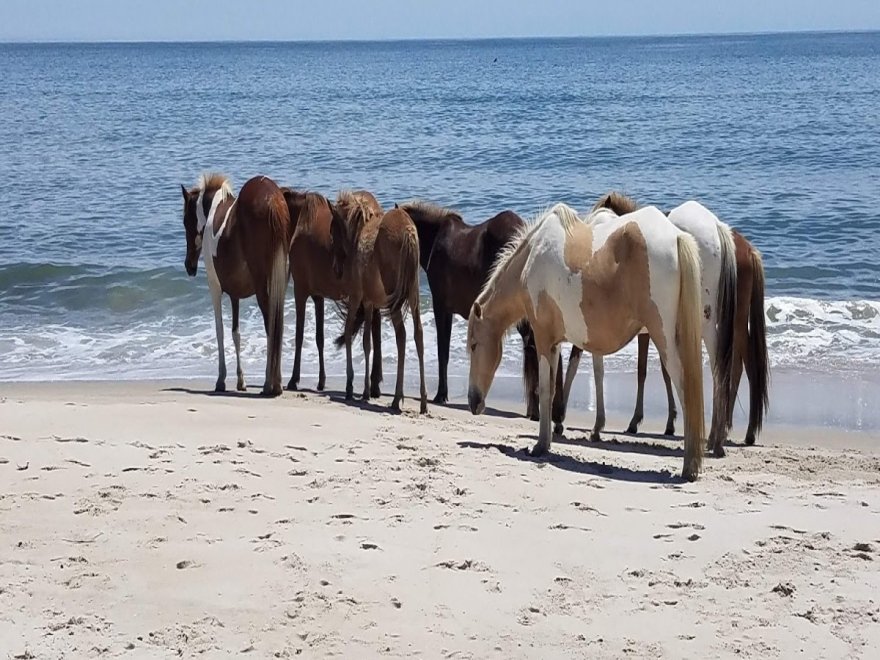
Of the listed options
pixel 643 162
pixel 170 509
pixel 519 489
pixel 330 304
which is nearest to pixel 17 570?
pixel 170 509

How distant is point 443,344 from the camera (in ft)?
33.6

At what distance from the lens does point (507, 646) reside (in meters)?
4.44

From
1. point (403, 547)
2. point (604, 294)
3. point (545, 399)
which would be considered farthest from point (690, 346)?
point (403, 547)

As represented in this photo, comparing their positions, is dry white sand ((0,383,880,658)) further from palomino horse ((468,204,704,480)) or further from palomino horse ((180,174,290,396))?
palomino horse ((180,174,290,396))

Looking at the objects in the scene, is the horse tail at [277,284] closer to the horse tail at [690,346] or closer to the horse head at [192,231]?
the horse head at [192,231]

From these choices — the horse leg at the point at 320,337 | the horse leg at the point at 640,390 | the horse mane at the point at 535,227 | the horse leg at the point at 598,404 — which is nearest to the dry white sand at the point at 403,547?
the horse leg at the point at 598,404

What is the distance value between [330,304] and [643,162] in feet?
47.3

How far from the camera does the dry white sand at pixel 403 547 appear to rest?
452 cm

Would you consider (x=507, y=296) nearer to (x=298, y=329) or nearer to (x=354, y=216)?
(x=354, y=216)

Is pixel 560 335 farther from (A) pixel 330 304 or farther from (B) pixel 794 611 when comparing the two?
(A) pixel 330 304

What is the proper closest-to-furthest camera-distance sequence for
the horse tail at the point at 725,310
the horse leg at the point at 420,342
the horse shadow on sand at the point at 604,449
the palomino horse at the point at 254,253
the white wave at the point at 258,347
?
the horse shadow on sand at the point at 604,449 → the horse tail at the point at 725,310 → the horse leg at the point at 420,342 → the palomino horse at the point at 254,253 → the white wave at the point at 258,347

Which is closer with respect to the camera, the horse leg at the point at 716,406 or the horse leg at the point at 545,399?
the horse leg at the point at 545,399

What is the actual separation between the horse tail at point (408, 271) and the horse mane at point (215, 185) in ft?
6.90

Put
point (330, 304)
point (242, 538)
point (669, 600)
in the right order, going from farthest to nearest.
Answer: point (330, 304) < point (242, 538) < point (669, 600)
